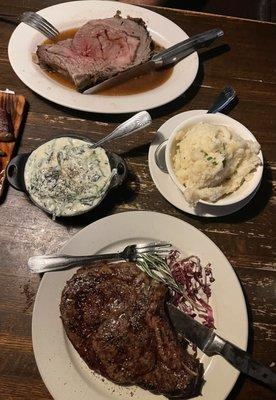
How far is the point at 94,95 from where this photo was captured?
2.50m

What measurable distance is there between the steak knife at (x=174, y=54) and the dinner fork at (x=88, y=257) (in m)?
1.13

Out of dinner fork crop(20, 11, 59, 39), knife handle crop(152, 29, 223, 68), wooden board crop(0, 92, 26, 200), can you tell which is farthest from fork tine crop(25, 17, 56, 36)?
knife handle crop(152, 29, 223, 68)

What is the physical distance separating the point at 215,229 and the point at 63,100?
113cm

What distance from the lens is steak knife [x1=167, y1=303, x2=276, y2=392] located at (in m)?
1.72

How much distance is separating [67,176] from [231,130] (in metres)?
0.90

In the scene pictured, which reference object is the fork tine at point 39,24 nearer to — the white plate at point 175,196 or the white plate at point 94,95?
the white plate at point 94,95

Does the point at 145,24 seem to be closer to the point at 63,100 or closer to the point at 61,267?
the point at 63,100

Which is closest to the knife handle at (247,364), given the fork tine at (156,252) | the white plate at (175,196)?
the fork tine at (156,252)

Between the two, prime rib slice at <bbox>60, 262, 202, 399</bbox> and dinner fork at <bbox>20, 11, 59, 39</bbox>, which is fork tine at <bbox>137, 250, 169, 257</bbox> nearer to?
prime rib slice at <bbox>60, 262, 202, 399</bbox>

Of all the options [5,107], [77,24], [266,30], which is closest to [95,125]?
[5,107]

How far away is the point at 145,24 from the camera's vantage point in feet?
9.37

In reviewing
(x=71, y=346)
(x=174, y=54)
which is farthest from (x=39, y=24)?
(x=71, y=346)

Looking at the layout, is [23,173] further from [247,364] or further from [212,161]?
[247,364]

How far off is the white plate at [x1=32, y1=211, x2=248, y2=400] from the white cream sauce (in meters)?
0.15
